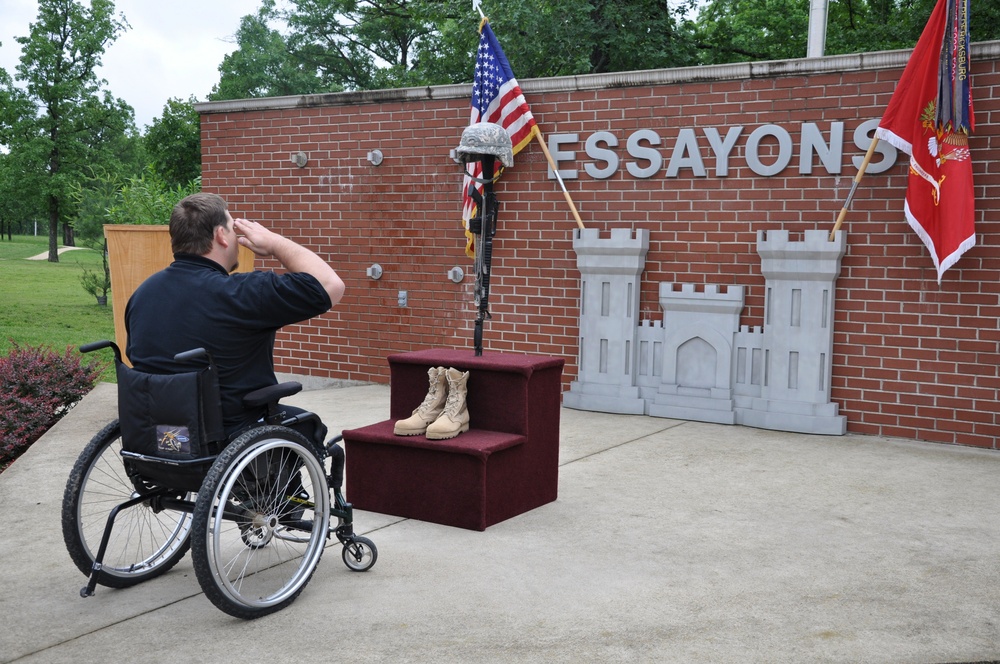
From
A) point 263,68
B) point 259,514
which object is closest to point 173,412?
point 259,514

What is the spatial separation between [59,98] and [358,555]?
4378 centimetres

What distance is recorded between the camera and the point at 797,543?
465 cm

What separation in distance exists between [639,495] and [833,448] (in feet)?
6.91

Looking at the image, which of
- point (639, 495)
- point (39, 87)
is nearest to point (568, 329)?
point (639, 495)

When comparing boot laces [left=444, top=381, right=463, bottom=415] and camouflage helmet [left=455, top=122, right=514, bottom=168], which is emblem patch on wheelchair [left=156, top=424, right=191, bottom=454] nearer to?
boot laces [left=444, top=381, right=463, bottom=415]

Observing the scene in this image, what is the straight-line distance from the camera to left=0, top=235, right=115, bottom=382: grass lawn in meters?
17.8

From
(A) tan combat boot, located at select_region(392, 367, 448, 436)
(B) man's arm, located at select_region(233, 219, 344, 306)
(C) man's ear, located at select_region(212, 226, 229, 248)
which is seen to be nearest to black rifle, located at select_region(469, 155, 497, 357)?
(A) tan combat boot, located at select_region(392, 367, 448, 436)

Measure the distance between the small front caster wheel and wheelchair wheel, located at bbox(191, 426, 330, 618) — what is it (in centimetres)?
23

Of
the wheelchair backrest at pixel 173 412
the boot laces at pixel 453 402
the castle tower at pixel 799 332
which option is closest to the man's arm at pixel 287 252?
the wheelchair backrest at pixel 173 412

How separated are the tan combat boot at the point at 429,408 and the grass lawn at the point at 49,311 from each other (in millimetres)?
7289

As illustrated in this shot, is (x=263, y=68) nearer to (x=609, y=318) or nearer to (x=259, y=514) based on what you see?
(x=609, y=318)

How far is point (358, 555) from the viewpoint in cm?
412

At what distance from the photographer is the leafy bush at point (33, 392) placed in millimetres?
7012

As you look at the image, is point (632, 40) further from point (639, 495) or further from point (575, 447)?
point (639, 495)
